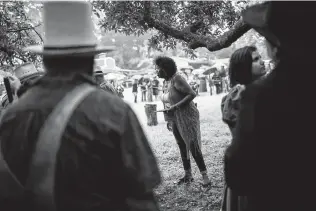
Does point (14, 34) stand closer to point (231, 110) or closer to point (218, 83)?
point (231, 110)

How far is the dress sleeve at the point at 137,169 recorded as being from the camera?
1817mm

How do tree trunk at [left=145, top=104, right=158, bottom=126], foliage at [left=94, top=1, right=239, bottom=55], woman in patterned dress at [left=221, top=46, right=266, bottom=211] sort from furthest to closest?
tree trunk at [left=145, top=104, right=158, bottom=126]
foliage at [left=94, top=1, right=239, bottom=55]
woman in patterned dress at [left=221, top=46, right=266, bottom=211]

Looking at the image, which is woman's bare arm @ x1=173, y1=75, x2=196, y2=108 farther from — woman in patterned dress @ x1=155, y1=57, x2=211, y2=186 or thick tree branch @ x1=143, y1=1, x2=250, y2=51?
thick tree branch @ x1=143, y1=1, x2=250, y2=51

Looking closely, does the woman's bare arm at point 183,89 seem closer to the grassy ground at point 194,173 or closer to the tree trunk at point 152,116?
the grassy ground at point 194,173

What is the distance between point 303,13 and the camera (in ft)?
5.54

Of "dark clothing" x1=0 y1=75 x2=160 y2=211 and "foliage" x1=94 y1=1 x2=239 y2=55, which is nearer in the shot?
"dark clothing" x1=0 y1=75 x2=160 y2=211

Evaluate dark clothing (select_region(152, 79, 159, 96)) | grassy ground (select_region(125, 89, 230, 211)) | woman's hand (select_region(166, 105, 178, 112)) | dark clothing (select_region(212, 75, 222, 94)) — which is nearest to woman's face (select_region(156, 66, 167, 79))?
woman's hand (select_region(166, 105, 178, 112))

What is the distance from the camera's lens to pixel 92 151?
1.78 metres

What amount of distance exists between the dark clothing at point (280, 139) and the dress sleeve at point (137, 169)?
0.44m

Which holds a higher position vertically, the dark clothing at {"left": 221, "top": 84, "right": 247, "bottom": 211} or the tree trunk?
the dark clothing at {"left": 221, "top": 84, "right": 247, "bottom": 211}

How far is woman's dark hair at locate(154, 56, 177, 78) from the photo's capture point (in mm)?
5899

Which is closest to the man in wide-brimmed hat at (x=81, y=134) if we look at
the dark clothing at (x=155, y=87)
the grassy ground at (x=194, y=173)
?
the grassy ground at (x=194, y=173)

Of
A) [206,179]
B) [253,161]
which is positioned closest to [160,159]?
[206,179]

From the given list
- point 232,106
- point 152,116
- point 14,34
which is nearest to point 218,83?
Answer: point 152,116
